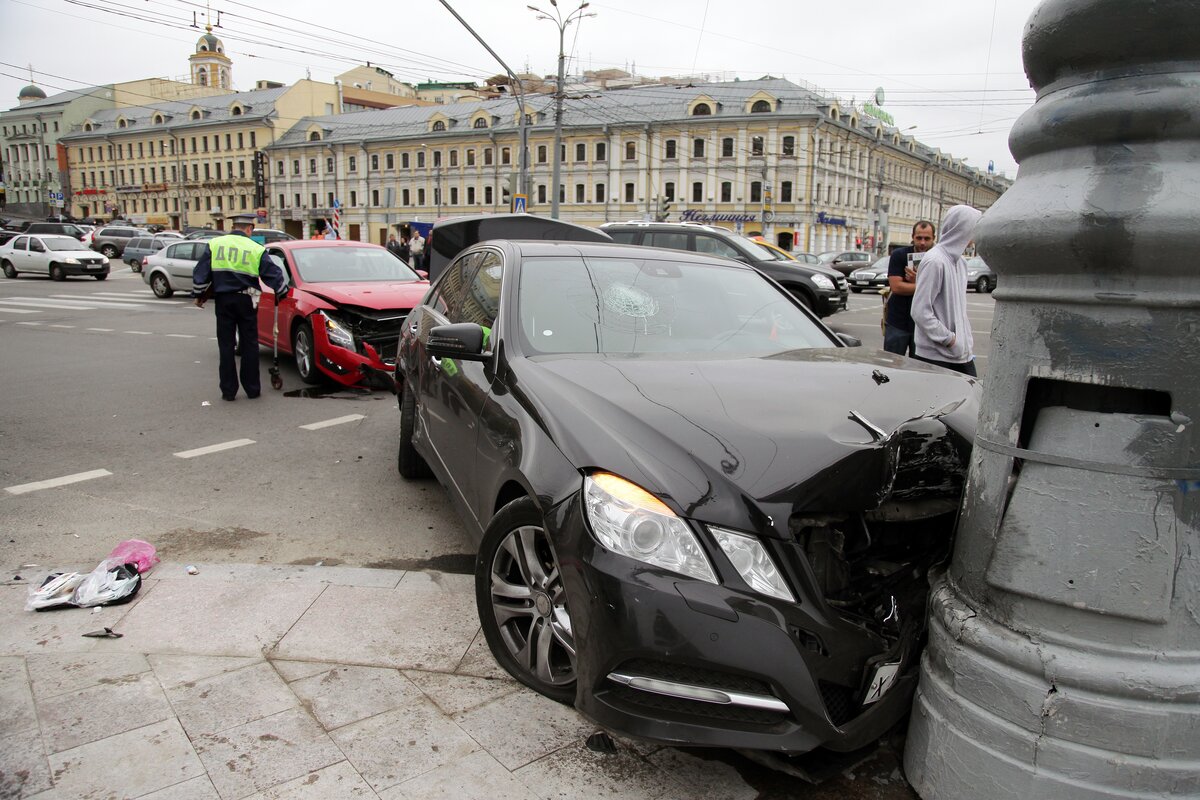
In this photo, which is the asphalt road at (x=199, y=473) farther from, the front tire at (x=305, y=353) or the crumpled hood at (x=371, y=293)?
the crumpled hood at (x=371, y=293)

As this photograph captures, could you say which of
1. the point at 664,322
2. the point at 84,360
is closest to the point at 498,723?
the point at 664,322

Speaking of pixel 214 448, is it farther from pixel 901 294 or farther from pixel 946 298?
pixel 901 294

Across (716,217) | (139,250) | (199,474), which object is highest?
(716,217)

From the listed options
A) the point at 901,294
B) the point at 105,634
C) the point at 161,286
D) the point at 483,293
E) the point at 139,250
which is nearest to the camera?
the point at 105,634

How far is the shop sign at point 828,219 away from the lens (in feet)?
227

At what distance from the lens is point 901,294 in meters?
6.98

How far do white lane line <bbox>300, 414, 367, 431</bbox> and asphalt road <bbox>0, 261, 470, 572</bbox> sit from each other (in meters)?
0.04

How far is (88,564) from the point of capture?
151 inches

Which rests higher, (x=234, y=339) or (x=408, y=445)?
(x=234, y=339)

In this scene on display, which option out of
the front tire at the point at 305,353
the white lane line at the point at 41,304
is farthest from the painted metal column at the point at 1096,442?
the white lane line at the point at 41,304

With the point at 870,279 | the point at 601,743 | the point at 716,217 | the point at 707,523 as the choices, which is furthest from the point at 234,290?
the point at 716,217

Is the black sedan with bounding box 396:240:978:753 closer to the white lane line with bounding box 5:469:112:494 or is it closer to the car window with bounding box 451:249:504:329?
the car window with bounding box 451:249:504:329

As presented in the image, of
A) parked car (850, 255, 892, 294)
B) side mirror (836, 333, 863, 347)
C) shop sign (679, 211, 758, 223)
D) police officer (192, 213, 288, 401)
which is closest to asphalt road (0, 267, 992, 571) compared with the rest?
police officer (192, 213, 288, 401)

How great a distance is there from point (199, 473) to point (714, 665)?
4677 mm
